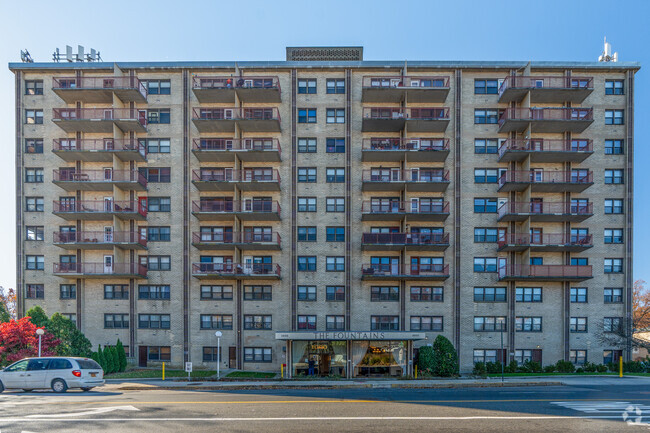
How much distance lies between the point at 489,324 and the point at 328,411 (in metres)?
22.9

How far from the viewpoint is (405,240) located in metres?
32.9

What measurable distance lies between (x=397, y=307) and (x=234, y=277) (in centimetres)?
1372

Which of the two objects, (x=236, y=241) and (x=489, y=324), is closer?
(x=236, y=241)

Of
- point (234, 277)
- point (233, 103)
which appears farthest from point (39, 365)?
point (233, 103)

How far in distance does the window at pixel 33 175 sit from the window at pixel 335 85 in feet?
84.9

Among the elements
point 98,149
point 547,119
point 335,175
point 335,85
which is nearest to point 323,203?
point 335,175

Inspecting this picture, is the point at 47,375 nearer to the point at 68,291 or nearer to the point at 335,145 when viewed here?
the point at 68,291

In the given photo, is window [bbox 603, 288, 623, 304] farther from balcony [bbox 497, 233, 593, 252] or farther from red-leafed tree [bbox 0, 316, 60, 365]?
red-leafed tree [bbox 0, 316, 60, 365]

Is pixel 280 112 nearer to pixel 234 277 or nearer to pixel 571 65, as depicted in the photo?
pixel 234 277

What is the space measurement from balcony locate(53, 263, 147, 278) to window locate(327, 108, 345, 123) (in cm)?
2024

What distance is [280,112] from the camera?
35375 mm

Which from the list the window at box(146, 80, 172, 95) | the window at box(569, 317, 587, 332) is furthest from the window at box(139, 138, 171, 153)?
the window at box(569, 317, 587, 332)

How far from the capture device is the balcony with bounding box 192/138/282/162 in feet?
109

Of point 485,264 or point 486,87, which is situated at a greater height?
point 486,87
